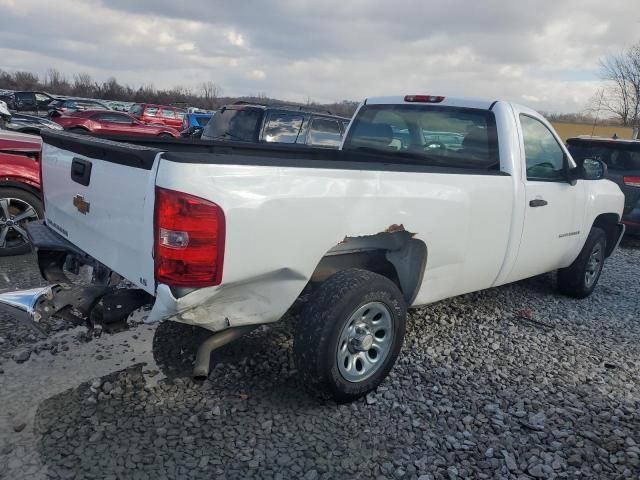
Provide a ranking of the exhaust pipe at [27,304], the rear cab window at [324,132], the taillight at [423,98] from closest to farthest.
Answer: the exhaust pipe at [27,304]
the taillight at [423,98]
the rear cab window at [324,132]

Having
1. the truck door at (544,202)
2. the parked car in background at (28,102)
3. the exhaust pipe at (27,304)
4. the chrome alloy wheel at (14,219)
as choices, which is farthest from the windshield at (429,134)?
the parked car in background at (28,102)

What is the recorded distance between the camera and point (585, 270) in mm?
5391

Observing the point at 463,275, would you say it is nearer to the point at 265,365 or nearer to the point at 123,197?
the point at 265,365

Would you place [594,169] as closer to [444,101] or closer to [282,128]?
[444,101]

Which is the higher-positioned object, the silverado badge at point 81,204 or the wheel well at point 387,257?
the silverado badge at point 81,204

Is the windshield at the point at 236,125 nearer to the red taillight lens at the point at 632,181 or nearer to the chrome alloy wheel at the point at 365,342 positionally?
the red taillight lens at the point at 632,181

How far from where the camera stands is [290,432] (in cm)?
290

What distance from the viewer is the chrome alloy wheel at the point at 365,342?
308 centimetres

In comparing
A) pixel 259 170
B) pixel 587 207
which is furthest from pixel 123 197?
pixel 587 207

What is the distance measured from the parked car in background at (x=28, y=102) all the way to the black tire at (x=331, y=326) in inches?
1321

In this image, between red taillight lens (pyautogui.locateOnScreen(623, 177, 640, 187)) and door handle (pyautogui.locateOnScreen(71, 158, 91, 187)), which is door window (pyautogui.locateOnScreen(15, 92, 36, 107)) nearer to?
red taillight lens (pyautogui.locateOnScreen(623, 177, 640, 187))

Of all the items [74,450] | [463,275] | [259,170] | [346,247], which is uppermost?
[259,170]

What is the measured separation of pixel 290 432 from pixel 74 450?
1.10 m

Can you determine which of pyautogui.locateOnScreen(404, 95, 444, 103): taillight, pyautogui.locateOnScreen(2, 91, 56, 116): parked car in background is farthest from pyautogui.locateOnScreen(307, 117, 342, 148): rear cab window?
pyautogui.locateOnScreen(2, 91, 56, 116): parked car in background
